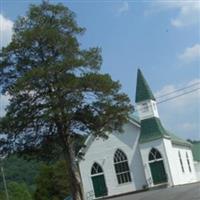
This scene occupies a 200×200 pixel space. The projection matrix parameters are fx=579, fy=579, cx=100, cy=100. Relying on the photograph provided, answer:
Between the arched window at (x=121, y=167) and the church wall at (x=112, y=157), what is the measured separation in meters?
0.32

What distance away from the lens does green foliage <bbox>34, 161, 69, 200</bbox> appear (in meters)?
65.1

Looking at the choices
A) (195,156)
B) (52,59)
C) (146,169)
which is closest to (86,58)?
(52,59)

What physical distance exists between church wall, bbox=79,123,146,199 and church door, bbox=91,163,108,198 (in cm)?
37

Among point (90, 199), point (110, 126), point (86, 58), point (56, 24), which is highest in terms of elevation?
point (56, 24)

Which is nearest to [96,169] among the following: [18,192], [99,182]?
[99,182]

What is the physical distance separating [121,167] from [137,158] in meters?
1.94

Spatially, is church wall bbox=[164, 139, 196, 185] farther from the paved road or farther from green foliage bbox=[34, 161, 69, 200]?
green foliage bbox=[34, 161, 69, 200]

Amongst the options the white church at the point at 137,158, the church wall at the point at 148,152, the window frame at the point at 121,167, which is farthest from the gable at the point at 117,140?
the church wall at the point at 148,152

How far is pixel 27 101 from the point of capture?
102 feet

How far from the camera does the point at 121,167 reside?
53.7m

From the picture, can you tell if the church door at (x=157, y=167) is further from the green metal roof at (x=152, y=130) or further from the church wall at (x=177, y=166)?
the green metal roof at (x=152, y=130)

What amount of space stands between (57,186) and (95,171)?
42.8 feet

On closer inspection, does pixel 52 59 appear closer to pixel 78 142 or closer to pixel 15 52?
pixel 15 52

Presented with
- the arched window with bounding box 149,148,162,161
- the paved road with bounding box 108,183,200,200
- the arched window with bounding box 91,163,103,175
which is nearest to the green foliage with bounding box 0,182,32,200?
the arched window with bounding box 91,163,103,175
